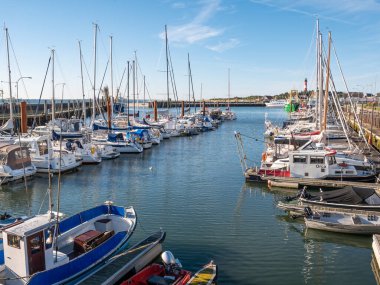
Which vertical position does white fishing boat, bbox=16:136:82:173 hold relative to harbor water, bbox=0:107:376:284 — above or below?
above

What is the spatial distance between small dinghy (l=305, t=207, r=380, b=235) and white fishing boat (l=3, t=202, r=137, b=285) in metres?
9.50

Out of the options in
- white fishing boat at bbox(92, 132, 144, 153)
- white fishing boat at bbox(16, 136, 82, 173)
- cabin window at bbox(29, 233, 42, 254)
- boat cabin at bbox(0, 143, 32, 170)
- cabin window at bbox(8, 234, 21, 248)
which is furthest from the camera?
white fishing boat at bbox(92, 132, 144, 153)

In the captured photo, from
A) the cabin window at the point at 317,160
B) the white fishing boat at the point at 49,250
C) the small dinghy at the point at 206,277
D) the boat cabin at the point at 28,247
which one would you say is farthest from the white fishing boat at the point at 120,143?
the small dinghy at the point at 206,277

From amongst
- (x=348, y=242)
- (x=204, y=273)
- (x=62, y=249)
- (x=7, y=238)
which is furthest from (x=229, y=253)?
(x=7, y=238)

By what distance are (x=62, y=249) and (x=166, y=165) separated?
2424cm

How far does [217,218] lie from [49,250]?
36.1 ft

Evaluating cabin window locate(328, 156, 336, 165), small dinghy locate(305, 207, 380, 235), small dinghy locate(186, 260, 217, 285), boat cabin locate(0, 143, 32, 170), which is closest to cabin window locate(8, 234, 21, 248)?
small dinghy locate(186, 260, 217, 285)

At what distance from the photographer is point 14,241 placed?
11.9 metres

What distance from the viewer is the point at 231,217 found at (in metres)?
21.9

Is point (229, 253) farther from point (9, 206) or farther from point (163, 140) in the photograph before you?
point (163, 140)

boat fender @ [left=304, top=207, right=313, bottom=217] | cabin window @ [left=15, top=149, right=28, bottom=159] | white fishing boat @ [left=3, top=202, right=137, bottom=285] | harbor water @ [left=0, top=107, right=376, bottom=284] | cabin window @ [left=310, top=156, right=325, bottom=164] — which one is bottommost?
harbor water @ [left=0, top=107, right=376, bottom=284]

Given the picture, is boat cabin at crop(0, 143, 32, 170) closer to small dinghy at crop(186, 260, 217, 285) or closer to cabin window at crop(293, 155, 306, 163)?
cabin window at crop(293, 155, 306, 163)

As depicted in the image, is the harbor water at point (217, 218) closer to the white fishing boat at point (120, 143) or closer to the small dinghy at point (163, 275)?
the small dinghy at point (163, 275)

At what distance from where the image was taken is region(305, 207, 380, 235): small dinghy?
18.4 metres
